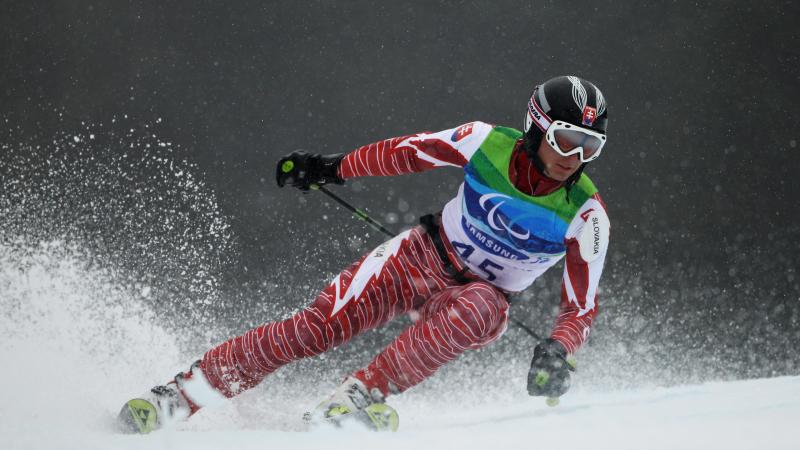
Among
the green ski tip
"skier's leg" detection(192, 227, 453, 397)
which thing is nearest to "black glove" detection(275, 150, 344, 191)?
"skier's leg" detection(192, 227, 453, 397)

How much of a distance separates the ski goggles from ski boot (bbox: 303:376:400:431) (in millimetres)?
884

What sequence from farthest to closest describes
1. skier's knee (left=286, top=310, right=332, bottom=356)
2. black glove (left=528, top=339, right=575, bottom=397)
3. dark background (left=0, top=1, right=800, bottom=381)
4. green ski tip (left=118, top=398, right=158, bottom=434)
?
dark background (left=0, top=1, right=800, bottom=381), skier's knee (left=286, top=310, right=332, bottom=356), green ski tip (left=118, top=398, right=158, bottom=434), black glove (left=528, top=339, right=575, bottom=397)

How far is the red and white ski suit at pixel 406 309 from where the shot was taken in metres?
2.49

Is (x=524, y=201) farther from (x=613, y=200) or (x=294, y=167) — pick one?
(x=613, y=200)

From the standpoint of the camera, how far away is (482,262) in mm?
2709

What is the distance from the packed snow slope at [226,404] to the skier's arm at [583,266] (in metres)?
0.26

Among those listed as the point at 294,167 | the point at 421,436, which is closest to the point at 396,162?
the point at 294,167

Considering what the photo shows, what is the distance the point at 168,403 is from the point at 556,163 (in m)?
1.34

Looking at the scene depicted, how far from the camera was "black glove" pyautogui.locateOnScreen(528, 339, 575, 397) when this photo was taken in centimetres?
235

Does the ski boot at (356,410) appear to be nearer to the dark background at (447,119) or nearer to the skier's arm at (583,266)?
the skier's arm at (583,266)

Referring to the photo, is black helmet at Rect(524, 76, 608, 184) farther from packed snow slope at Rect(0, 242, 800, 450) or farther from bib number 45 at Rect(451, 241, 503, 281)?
packed snow slope at Rect(0, 242, 800, 450)

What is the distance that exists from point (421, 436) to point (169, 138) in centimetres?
280

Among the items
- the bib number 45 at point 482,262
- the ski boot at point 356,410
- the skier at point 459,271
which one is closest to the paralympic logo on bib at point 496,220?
the skier at point 459,271

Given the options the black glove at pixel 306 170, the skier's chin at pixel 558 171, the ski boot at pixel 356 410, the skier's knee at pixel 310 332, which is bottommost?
the skier's chin at pixel 558 171
